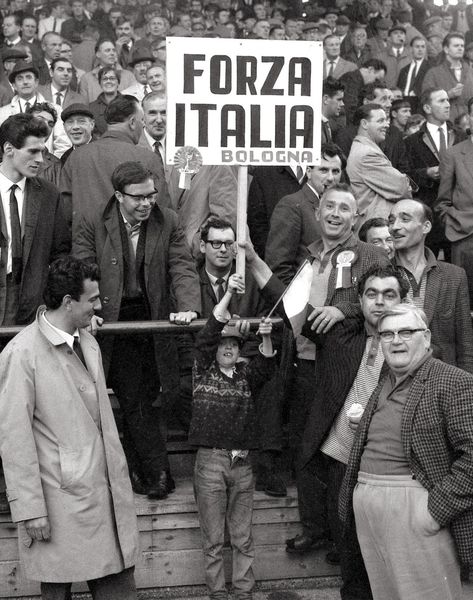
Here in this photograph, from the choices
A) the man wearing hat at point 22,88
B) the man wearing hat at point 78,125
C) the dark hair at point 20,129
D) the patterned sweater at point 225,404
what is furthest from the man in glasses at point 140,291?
the man wearing hat at point 22,88

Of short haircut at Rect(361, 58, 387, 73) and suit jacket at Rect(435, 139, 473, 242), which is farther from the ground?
short haircut at Rect(361, 58, 387, 73)

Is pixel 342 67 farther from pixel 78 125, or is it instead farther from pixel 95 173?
pixel 95 173

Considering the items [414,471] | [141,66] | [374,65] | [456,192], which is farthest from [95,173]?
[374,65]

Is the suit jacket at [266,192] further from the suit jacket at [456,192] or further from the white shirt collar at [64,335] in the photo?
the white shirt collar at [64,335]

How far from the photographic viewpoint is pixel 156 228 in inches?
269

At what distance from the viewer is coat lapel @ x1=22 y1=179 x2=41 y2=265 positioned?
265 inches

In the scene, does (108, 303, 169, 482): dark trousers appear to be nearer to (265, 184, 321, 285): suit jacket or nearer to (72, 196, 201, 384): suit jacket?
(72, 196, 201, 384): suit jacket

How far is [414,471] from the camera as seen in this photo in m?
5.18

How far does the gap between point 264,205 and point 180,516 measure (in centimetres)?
305

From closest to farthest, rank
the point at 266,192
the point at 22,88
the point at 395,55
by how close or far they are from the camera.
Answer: the point at 266,192, the point at 22,88, the point at 395,55

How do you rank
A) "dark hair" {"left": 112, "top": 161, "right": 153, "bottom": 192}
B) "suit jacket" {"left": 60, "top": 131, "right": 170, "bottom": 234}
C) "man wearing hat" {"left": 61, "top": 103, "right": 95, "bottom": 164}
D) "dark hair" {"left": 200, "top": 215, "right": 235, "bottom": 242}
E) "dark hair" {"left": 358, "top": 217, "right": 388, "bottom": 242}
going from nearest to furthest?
"dark hair" {"left": 112, "top": 161, "right": 153, "bottom": 192}, "dark hair" {"left": 200, "top": 215, "right": 235, "bottom": 242}, "suit jacket" {"left": 60, "top": 131, "right": 170, "bottom": 234}, "dark hair" {"left": 358, "top": 217, "right": 388, "bottom": 242}, "man wearing hat" {"left": 61, "top": 103, "right": 95, "bottom": 164}

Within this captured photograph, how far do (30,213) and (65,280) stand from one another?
1.30 m

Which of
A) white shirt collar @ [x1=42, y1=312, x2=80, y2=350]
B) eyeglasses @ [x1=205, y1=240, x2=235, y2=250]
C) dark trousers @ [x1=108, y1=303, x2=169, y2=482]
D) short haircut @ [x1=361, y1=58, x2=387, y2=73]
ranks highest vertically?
short haircut @ [x1=361, y1=58, x2=387, y2=73]

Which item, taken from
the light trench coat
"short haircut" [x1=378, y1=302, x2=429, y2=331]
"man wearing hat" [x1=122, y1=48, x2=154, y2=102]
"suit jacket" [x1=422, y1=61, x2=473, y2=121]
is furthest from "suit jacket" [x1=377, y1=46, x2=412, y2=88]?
the light trench coat
